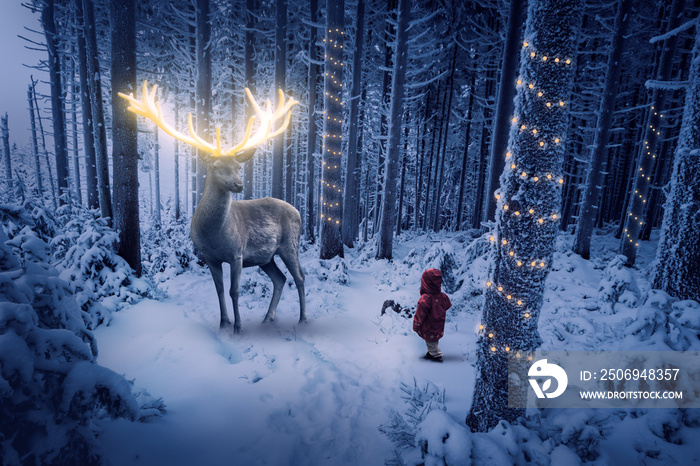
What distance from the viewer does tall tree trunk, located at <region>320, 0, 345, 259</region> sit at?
28.5 feet

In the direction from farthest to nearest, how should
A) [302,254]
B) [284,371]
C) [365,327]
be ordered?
[302,254] < [365,327] < [284,371]

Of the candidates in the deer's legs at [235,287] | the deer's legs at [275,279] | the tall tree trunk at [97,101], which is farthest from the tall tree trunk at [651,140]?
the tall tree trunk at [97,101]

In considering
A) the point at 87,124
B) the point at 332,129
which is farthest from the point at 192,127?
the point at 87,124

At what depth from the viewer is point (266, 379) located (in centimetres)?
346

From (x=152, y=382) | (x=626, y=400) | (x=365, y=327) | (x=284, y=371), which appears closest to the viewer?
(x=626, y=400)

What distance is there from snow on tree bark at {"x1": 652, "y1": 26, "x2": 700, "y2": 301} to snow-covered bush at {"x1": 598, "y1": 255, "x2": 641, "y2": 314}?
3.57ft

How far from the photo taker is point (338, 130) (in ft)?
30.1

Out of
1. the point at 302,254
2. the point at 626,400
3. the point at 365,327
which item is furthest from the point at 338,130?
the point at 626,400

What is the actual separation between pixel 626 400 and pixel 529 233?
2.14 metres

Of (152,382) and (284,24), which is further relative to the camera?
(284,24)

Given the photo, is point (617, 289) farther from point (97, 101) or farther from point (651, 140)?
point (97, 101)

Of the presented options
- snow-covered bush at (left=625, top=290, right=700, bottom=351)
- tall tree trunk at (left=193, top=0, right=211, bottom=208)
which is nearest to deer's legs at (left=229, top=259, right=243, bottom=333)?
snow-covered bush at (left=625, top=290, right=700, bottom=351)

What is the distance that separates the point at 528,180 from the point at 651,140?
12.2 m

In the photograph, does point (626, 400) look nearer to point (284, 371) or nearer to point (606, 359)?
point (606, 359)
